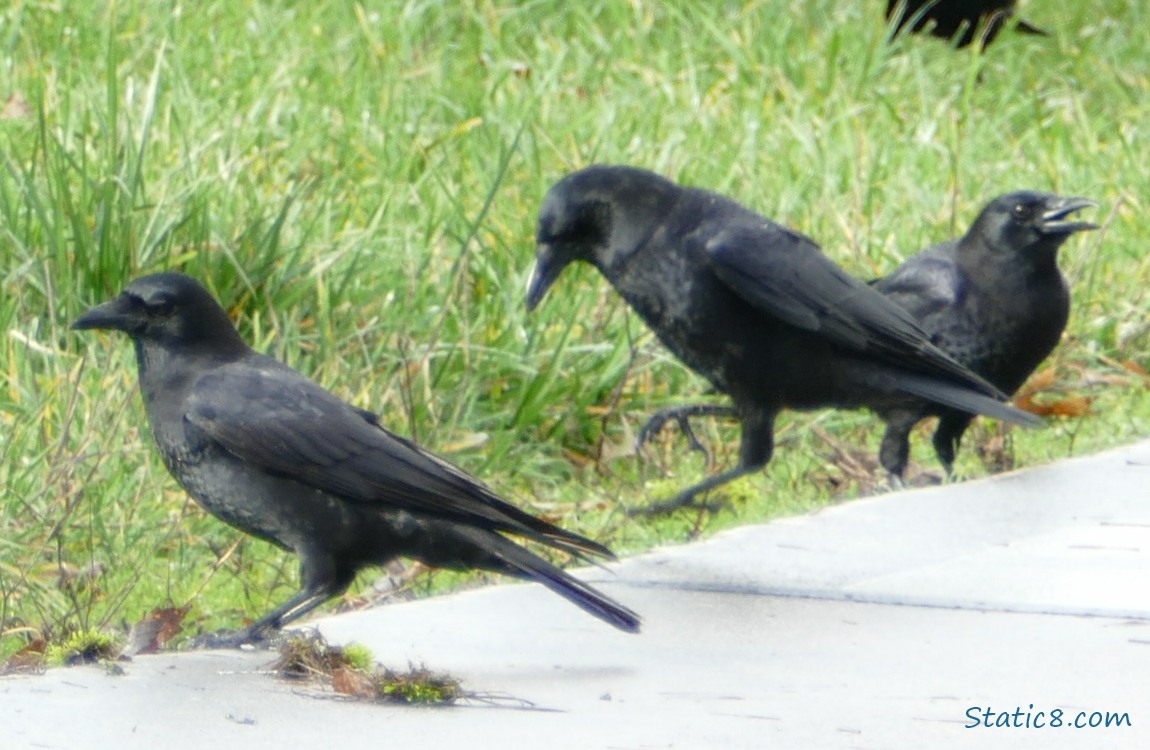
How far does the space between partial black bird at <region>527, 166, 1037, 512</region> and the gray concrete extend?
0.40 meters

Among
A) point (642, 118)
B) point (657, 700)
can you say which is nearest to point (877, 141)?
point (642, 118)

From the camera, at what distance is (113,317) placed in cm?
400

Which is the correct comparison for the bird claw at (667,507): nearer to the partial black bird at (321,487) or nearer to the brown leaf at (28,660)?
the partial black bird at (321,487)

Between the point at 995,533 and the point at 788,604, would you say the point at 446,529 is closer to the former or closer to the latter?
the point at 788,604

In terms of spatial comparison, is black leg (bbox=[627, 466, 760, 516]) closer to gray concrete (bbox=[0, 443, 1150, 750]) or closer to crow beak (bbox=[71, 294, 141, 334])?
gray concrete (bbox=[0, 443, 1150, 750])

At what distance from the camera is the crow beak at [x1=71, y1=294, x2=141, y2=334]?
13.0ft

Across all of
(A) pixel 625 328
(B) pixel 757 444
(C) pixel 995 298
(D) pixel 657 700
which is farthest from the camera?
(A) pixel 625 328

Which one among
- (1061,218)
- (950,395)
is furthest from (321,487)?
(1061,218)

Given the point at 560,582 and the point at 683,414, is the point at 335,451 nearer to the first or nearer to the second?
the point at 560,582

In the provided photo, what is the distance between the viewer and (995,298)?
5391mm

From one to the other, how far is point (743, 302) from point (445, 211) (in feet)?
6.90

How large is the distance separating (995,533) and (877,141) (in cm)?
405

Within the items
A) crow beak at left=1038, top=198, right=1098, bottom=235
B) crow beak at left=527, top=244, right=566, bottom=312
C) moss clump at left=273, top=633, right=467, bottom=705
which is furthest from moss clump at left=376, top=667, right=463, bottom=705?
crow beak at left=1038, top=198, right=1098, bottom=235

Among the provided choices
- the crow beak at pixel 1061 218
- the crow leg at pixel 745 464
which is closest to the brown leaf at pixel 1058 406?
the crow beak at pixel 1061 218
